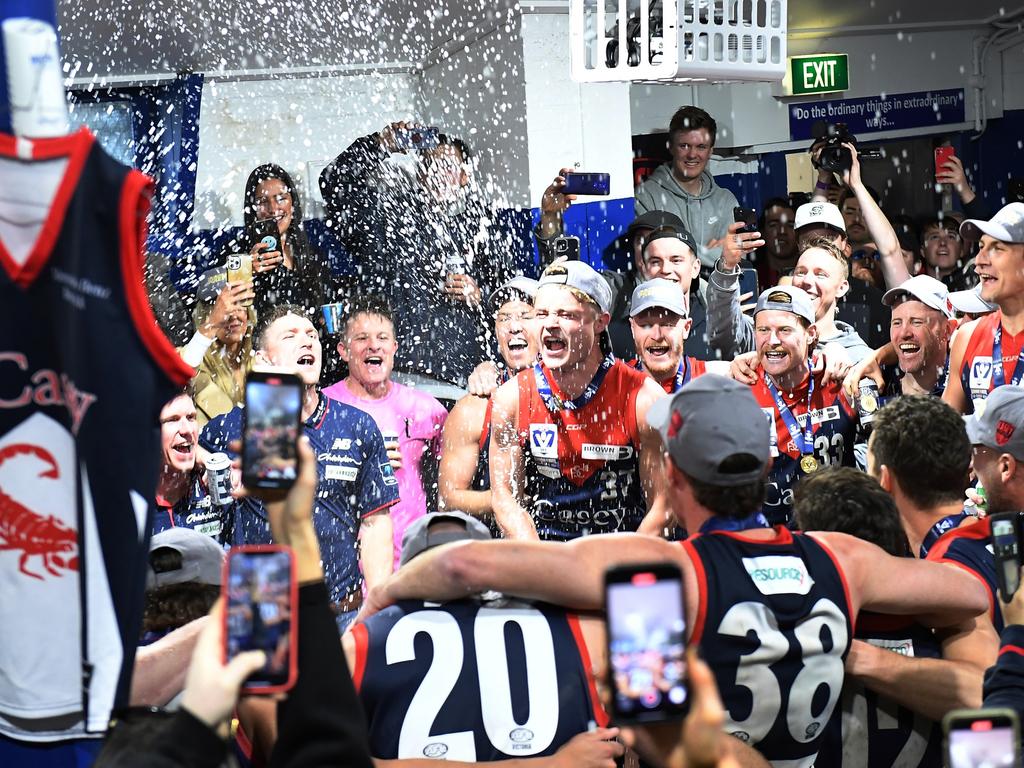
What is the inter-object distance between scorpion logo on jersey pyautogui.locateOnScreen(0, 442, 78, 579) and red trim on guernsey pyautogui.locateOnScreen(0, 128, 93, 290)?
0.28 m

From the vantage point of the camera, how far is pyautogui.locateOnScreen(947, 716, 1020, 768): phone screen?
5.65 feet

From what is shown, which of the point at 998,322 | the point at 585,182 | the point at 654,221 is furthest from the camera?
the point at 585,182

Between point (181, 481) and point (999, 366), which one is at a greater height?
point (999, 366)

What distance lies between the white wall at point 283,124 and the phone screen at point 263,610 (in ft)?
32.1

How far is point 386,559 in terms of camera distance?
495 cm

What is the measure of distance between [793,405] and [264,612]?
4.29 m

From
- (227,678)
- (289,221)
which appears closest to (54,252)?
(227,678)

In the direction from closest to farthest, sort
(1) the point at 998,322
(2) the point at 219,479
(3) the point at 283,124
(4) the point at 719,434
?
(4) the point at 719,434
(2) the point at 219,479
(1) the point at 998,322
(3) the point at 283,124

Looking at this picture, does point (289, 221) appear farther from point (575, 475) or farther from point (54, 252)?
point (54, 252)

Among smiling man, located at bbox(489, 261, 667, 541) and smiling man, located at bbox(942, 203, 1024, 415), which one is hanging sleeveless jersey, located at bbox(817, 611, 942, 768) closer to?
smiling man, located at bbox(489, 261, 667, 541)

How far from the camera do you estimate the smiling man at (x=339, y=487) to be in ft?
16.1

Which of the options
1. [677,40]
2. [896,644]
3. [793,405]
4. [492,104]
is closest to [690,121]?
[492,104]

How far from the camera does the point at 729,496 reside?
8.72 ft

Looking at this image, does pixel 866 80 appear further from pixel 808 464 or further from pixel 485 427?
pixel 485 427
